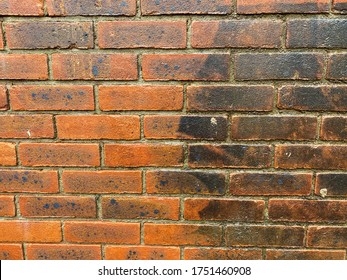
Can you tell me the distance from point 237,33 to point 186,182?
21.9 inches

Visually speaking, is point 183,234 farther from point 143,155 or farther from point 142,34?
point 142,34

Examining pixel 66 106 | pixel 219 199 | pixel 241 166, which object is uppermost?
pixel 66 106

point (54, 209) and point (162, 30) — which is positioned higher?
point (162, 30)

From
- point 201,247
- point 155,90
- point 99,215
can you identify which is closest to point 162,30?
point 155,90

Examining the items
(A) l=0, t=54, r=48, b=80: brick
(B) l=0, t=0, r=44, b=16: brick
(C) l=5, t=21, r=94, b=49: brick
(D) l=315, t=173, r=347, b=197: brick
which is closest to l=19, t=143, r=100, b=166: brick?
(A) l=0, t=54, r=48, b=80: brick

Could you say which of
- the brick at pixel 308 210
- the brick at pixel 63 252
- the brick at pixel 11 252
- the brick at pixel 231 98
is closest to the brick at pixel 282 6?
the brick at pixel 231 98

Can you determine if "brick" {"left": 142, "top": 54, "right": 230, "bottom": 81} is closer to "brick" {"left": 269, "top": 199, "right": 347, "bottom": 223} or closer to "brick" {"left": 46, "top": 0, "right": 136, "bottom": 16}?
"brick" {"left": 46, "top": 0, "right": 136, "bottom": 16}

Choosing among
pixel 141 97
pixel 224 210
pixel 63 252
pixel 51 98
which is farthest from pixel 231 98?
pixel 63 252

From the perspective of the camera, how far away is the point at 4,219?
1198mm

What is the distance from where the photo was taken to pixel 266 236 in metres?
1.17

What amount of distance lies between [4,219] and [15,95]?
496 millimetres

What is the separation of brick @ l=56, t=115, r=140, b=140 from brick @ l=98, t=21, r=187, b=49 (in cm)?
25

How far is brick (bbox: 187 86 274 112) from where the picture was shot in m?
1.06
